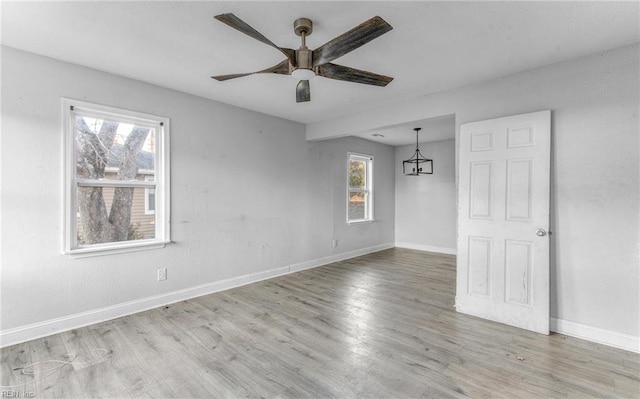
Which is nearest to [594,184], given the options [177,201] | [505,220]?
[505,220]

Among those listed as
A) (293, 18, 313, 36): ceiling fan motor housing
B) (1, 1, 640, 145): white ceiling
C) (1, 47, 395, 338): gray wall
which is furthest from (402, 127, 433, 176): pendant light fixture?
(293, 18, 313, 36): ceiling fan motor housing

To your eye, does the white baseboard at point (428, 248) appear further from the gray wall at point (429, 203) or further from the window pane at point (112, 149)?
the window pane at point (112, 149)

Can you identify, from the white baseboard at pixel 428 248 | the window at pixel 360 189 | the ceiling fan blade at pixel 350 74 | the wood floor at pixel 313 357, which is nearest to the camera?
the wood floor at pixel 313 357

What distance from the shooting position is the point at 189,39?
2377 mm

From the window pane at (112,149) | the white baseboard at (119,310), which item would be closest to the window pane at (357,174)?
the white baseboard at (119,310)

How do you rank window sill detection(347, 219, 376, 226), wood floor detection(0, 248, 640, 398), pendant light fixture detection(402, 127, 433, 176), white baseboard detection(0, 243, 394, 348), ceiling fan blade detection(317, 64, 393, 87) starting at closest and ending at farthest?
wood floor detection(0, 248, 640, 398)
ceiling fan blade detection(317, 64, 393, 87)
white baseboard detection(0, 243, 394, 348)
window sill detection(347, 219, 376, 226)
pendant light fixture detection(402, 127, 433, 176)

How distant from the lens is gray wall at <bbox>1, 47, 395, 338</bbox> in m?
2.61

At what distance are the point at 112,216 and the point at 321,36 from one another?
2.82m

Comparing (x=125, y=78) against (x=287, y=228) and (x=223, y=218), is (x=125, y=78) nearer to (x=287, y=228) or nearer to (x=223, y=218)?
(x=223, y=218)

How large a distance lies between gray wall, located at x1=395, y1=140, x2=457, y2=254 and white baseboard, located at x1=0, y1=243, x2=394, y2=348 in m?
3.36

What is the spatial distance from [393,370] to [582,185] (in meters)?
2.36

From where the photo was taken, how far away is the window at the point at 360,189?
244 inches

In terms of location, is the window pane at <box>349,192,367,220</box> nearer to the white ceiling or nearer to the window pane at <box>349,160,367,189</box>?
the window pane at <box>349,160,367,189</box>

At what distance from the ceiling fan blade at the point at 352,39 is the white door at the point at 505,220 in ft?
6.43
